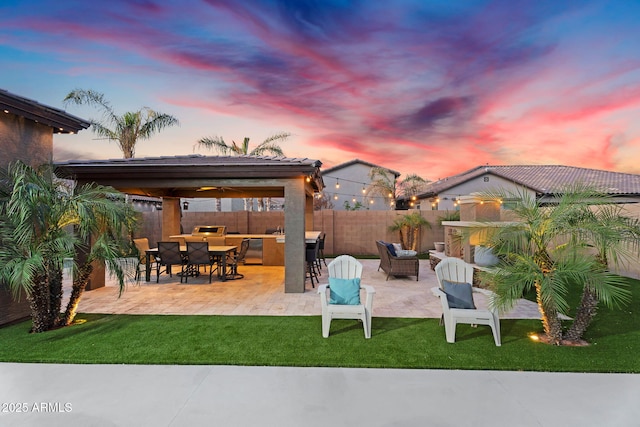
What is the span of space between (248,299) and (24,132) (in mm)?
4623

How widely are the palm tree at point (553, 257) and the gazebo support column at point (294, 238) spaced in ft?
12.6

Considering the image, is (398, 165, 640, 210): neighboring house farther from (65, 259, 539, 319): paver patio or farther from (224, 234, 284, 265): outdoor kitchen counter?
(65, 259, 539, 319): paver patio

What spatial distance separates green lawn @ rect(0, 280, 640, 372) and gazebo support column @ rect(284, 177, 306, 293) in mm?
1863

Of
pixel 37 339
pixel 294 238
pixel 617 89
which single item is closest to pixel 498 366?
pixel 294 238

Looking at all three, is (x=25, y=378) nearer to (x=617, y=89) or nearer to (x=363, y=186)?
(x=617, y=89)

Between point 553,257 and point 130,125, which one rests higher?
point 130,125

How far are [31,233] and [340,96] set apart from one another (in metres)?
10.3

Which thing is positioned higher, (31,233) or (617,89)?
(617,89)

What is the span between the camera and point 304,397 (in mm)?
2746

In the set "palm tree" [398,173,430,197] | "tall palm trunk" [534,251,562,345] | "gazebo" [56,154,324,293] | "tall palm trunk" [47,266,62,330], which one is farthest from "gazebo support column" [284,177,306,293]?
"palm tree" [398,173,430,197]

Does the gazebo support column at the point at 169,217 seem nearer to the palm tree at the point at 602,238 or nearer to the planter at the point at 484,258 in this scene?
the planter at the point at 484,258

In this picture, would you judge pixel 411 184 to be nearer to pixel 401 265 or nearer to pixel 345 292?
pixel 401 265

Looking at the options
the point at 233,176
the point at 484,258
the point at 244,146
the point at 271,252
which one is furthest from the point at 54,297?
the point at 244,146

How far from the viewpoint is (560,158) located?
15617mm
